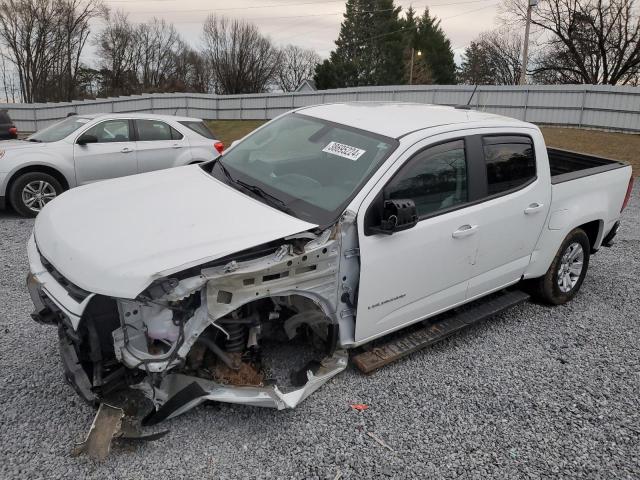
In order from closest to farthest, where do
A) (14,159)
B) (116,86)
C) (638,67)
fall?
(14,159)
(638,67)
(116,86)

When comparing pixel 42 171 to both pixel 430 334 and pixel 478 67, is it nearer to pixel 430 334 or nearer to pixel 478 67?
pixel 430 334

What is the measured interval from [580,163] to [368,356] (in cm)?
362

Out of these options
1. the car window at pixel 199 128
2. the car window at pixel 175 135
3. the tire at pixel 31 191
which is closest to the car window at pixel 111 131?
the car window at pixel 175 135

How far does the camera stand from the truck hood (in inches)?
97.7

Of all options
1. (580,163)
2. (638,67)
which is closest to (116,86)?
(638,67)

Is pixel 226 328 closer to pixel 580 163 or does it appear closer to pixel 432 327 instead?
pixel 432 327

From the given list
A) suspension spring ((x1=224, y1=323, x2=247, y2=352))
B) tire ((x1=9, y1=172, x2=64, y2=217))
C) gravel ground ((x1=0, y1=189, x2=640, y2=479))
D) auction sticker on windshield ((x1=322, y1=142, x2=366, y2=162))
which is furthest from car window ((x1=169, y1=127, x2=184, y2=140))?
suspension spring ((x1=224, y1=323, x2=247, y2=352))

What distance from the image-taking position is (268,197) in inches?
132

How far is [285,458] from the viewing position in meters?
2.71

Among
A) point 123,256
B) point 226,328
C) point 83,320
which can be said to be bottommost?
point 226,328

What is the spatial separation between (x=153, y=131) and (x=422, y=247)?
6.45 metres

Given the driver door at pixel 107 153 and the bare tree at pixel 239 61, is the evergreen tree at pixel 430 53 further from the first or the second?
the driver door at pixel 107 153

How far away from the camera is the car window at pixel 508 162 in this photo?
3898 millimetres

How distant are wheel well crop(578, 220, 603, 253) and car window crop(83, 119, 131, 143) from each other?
22.3 feet
